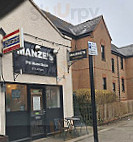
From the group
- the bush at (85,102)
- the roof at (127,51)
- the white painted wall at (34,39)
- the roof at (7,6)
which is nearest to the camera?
the roof at (7,6)

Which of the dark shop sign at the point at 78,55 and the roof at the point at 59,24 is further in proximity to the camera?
the roof at the point at 59,24

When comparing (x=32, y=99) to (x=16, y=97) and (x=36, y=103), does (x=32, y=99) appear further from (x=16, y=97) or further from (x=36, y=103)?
(x=16, y=97)

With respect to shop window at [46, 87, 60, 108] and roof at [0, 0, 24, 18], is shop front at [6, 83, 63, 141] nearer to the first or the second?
shop window at [46, 87, 60, 108]

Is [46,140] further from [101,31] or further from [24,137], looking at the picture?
[101,31]

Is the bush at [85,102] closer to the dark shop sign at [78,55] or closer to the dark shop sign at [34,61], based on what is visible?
the dark shop sign at [78,55]

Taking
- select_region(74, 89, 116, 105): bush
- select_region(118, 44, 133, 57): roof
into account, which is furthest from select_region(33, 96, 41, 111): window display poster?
select_region(118, 44, 133, 57): roof

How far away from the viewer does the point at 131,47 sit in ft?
89.2

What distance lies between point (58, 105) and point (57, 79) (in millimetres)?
1210

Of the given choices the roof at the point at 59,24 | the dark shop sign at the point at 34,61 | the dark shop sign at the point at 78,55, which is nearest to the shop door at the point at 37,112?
the dark shop sign at the point at 34,61

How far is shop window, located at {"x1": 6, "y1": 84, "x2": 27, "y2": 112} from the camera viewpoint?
22.6 feet

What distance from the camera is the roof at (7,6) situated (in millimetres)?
1661

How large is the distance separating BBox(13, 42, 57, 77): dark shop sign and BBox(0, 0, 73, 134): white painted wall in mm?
182

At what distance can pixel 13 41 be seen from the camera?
6.34 metres

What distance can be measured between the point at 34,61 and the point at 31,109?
1.88 m
